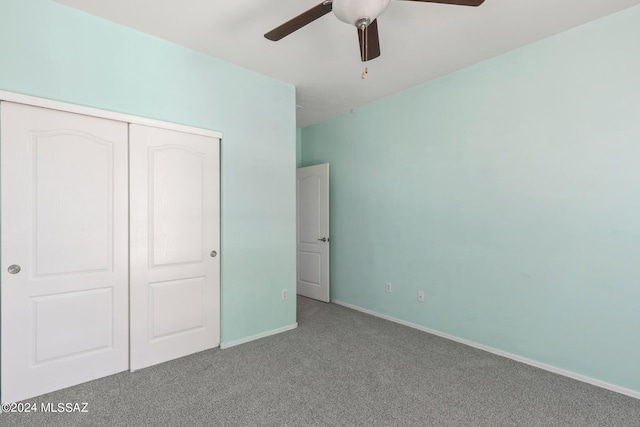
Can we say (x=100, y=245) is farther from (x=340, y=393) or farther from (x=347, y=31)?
(x=347, y=31)

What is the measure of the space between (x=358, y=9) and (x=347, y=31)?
1051mm

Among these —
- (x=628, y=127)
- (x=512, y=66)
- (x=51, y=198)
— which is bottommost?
(x=51, y=198)

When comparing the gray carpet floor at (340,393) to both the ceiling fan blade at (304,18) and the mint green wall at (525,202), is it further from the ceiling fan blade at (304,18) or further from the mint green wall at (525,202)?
the ceiling fan blade at (304,18)

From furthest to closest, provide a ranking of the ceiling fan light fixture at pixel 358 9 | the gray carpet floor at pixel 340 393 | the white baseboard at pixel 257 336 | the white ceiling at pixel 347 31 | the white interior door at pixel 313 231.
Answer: the white interior door at pixel 313 231 < the white baseboard at pixel 257 336 < the white ceiling at pixel 347 31 < the gray carpet floor at pixel 340 393 < the ceiling fan light fixture at pixel 358 9

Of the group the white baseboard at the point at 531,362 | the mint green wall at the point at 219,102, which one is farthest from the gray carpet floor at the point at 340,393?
the mint green wall at the point at 219,102

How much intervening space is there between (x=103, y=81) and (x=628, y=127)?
3824 millimetres

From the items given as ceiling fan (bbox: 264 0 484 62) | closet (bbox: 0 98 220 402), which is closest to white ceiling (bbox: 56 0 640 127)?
ceiling fan (bbox: 264 0 484 62)

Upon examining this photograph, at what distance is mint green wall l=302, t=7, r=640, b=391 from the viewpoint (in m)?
2.25

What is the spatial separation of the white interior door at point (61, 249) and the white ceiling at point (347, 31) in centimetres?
90

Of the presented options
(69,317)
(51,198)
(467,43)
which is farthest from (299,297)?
(467,43)

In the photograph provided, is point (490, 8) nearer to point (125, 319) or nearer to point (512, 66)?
point (512, 66)

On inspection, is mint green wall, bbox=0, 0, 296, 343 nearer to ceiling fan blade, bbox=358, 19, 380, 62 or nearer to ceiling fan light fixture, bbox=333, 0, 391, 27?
ceiling fan blade, bbox=358, 19, 380, 62

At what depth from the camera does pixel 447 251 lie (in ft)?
10.6

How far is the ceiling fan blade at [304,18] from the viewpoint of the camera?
162 centimetres
